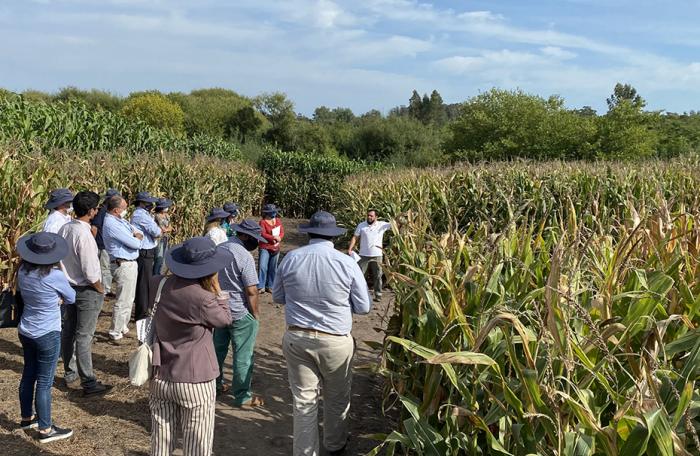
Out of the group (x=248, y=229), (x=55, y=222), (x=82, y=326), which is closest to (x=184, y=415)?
(x=248, y=229)

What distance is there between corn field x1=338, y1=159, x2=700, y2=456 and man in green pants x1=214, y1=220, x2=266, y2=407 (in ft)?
4.31

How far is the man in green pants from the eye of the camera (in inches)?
195

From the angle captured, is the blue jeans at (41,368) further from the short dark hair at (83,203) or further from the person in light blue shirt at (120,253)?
the person in light blue shirt at (120,253)

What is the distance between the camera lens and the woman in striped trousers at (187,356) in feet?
11.4

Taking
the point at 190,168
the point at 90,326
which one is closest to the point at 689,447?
the point at 90,326

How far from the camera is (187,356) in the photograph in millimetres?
3482

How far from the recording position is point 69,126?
14.2m

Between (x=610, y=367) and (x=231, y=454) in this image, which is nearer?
(x=610, y=367)

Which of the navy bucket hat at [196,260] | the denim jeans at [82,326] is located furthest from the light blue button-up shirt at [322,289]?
the denim jeans at [82,326]

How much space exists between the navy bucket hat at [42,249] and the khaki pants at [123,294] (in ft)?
7.07

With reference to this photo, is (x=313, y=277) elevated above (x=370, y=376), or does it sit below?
above

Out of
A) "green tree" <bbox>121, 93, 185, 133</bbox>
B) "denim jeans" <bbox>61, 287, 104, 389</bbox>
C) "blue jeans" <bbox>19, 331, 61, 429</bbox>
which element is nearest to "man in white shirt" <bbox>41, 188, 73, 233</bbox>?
"denim jeans" <bbox>61, 287, 104, 389</bbox>

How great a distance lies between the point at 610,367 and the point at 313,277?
2101mm

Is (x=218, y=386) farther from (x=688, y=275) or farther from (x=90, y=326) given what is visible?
(x=688, y=275)
